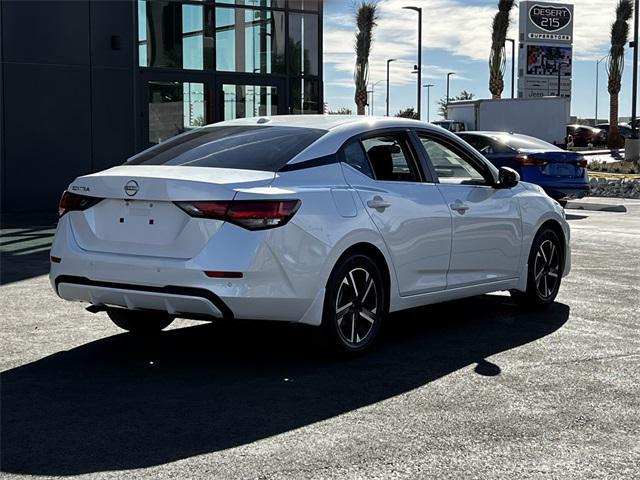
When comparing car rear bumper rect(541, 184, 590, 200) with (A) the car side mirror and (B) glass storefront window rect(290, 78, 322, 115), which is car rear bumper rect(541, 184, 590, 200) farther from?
(A) the car side mirror

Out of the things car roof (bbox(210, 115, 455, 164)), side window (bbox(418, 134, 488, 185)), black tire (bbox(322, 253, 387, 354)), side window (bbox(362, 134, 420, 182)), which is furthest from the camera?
side window (bbox(418, 134, 488, 185))

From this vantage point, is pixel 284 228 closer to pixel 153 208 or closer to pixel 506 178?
pixel 153 208

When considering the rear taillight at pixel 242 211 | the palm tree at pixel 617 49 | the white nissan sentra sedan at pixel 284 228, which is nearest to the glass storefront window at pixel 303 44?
the white nissan sentra sedan at pixel 284 228

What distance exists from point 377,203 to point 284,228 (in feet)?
3.15

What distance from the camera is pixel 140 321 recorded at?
24.8ft

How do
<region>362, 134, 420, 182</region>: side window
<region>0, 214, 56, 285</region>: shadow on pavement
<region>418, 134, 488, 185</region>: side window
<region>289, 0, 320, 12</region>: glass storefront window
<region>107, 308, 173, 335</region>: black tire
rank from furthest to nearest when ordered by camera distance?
<region>289, 0, 320, 12</region>: glass storefront window, <region>0, 214, 56, 285</region>: shadow on pavement, <region>418, 134, 488, 185</region>: side window, <region>107, 308, 173, 335</region>: black tire, <region>362, 134, 420, 182</region>: side window

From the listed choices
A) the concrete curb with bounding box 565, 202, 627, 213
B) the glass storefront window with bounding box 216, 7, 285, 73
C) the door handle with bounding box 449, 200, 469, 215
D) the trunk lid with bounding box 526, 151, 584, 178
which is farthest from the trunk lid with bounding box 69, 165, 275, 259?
the glass storefront window with bounding box 216, 7, 285, 73

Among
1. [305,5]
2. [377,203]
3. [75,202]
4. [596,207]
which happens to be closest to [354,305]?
[377,203]

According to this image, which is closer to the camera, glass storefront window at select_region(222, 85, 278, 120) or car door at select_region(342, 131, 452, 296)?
car door at select_region(342, 131, 452, 296)

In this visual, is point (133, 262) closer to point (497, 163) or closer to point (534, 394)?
point (534, 394)

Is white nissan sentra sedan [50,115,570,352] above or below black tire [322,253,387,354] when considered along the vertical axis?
above

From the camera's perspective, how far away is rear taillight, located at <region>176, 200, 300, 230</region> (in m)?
6.08

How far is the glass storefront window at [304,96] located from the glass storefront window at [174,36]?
7.71ft

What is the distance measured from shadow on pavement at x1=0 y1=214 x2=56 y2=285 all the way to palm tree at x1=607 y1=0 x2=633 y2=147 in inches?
1975
